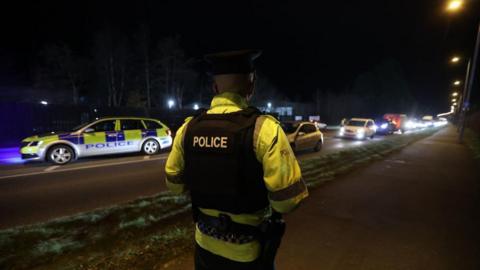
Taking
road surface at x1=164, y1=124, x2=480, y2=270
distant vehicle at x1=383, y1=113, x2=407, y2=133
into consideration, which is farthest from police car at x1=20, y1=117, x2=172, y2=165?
distant vehicle at x1=383, y1=113, x2=407, y2=133

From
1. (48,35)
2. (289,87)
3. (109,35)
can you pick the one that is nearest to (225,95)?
(109,35)

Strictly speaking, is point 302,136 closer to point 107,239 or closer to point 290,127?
point 290,127

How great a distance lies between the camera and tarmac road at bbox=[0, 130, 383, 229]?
447 centimetres

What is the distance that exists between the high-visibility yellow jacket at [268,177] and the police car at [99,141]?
879 centimetres

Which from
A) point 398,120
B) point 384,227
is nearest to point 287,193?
point 384,227

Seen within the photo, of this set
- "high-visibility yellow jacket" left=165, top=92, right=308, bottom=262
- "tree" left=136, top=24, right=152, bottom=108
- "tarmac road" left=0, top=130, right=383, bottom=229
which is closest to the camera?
"high-visibility yellow jacket" left=165, top=92, right=308, bottom=262

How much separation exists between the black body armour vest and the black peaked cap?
0.26 m

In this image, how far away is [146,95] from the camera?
3044 cm

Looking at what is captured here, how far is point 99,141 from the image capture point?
894 cm

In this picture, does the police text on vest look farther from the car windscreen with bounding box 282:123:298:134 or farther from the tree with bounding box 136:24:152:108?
the tree with bounding box 136:24:152:108

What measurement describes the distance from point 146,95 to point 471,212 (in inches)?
1220

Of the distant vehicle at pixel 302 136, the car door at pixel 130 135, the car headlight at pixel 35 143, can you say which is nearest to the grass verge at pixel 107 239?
the car headlight at pixel 35 143

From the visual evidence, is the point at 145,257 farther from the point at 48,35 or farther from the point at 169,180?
the point at 48,35

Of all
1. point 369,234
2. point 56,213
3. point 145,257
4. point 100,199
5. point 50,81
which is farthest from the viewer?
point 50,81
